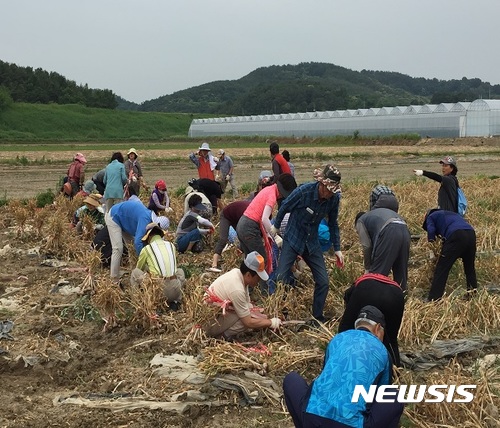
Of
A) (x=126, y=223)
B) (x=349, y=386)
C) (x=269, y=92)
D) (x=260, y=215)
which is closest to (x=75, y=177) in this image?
(x=126, y=223)

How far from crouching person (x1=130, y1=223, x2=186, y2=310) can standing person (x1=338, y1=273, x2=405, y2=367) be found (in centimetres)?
230

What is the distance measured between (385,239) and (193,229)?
3996 millimetres

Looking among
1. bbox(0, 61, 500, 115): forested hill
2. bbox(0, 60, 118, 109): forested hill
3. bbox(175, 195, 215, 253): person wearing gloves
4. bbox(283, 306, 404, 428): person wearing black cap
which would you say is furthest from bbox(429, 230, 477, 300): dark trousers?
bbox(0, 60, 118, 109): forested hill

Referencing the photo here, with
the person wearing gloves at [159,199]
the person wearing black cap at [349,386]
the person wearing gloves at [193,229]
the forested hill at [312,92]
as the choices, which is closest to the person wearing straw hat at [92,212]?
the person wearing gloves at [159,199]

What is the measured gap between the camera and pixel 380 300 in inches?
142

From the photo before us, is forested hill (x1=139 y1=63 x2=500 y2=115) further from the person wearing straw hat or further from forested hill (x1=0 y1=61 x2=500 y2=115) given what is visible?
the person wearing straw hat

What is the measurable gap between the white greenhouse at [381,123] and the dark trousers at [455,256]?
126 feet

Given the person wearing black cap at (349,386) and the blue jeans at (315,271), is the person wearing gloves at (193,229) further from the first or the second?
the person wearing black cap at (349,386)

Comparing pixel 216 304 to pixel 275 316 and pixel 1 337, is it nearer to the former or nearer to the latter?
pixel 275 316

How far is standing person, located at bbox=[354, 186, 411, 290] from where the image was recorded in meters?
4.76

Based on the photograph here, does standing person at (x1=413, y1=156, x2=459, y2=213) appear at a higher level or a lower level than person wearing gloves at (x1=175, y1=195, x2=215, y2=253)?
higher

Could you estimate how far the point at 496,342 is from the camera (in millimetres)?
4766

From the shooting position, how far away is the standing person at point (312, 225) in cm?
510

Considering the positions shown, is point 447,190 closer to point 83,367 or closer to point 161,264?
point 161,264
